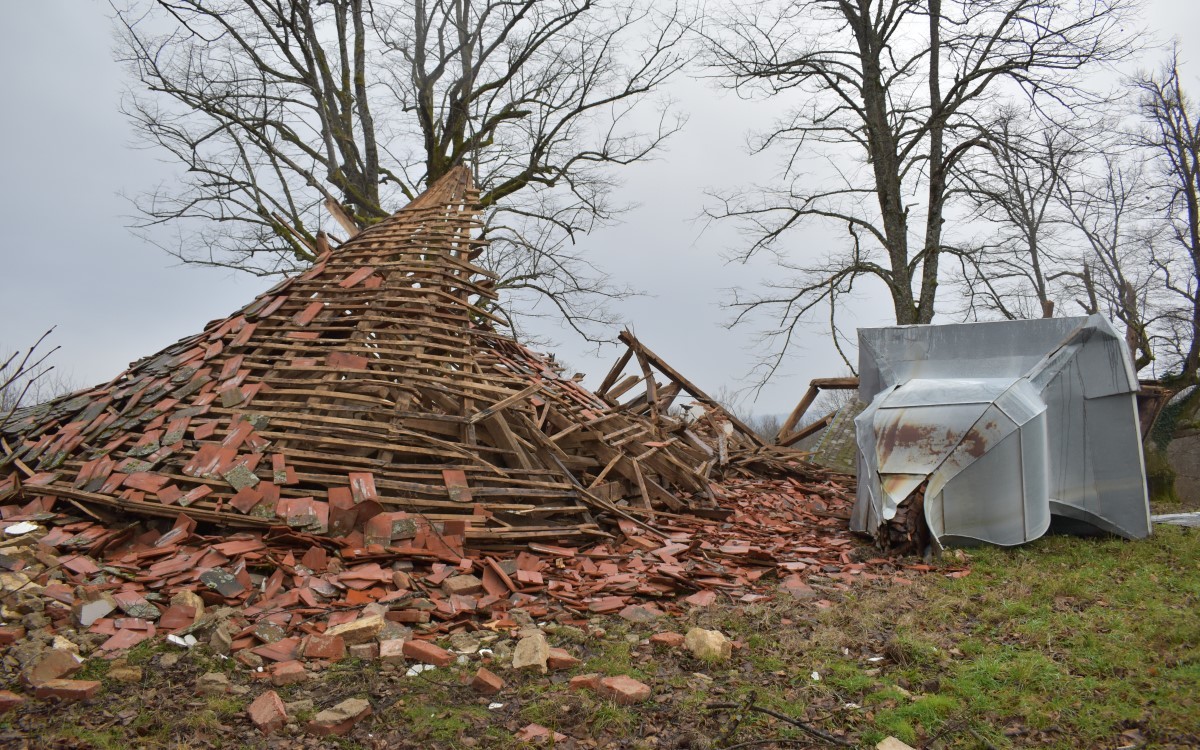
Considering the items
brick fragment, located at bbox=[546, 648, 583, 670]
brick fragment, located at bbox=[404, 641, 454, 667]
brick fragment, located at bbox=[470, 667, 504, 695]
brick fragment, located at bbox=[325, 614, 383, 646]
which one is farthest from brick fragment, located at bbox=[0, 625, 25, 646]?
brick fragment, located at bbox=[546, 648, 583, 670]

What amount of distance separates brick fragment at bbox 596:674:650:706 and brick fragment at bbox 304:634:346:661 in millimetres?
1403

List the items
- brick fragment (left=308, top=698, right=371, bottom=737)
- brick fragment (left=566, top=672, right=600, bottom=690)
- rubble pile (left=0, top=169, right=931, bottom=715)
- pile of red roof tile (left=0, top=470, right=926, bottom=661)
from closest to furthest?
brick fragment (left=308, top=698, right=371, bottom=737), brick fragment (left=566, top=672, right=600, bottom=690), pile of red roof tile (left=0, top=470, right=926, bottom=661), rubble pile (left=0, top=169, right=931, bottom=715)

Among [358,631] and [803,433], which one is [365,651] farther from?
[803,433]

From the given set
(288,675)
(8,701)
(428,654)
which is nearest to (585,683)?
(428,654)

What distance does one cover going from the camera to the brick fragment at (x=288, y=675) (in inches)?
150

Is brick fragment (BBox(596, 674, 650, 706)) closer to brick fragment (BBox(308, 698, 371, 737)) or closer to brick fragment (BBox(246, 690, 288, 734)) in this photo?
brick fragment (BBox(308, 698, 371, 737))

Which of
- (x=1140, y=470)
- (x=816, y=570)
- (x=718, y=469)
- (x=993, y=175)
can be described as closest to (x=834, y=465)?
(x=718, y=469)

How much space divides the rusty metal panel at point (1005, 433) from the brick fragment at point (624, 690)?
3668 mm

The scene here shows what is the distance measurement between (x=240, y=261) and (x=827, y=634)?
51.8ft

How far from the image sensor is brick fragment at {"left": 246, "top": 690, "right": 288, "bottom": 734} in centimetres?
338

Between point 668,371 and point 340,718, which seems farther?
point 668,371

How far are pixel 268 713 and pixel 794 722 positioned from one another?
222 centimetres

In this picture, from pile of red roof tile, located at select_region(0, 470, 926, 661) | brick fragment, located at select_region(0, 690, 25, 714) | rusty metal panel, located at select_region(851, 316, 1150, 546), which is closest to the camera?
brick fragment, located at select_region(0, 690, 25, 714)

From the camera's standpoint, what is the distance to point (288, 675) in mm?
3826
